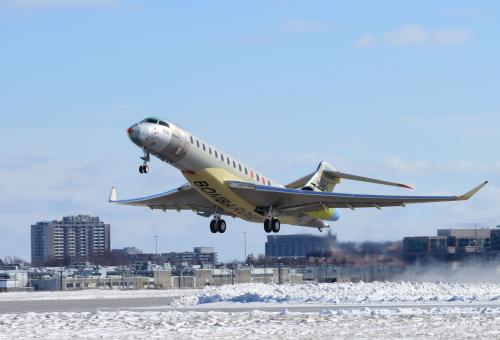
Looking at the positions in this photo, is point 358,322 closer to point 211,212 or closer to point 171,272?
point 211,212

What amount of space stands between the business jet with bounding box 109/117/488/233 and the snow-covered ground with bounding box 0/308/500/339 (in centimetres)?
1155

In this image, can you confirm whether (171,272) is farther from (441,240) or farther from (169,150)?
(169,150)

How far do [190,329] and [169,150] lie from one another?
1631 centimetres

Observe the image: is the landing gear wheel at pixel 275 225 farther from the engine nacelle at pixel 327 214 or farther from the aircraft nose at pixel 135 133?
the aircraft nose at pixel 135 133

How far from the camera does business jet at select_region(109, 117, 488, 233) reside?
142ft

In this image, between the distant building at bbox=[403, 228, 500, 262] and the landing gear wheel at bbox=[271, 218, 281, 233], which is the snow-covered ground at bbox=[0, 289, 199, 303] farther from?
the landing gear wheel at bbox=[271, 218, 281, 233]

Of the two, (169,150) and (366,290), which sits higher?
(169,150)

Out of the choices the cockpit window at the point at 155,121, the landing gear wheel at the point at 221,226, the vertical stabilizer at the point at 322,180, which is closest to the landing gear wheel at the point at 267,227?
the landing gear wheel at the point at 221,226

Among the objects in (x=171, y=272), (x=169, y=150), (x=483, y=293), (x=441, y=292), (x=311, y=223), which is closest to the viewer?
(x=169, y=150)

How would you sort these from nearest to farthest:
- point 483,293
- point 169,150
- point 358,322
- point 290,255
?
point 358,322
point 169,150
point 483,293
point 290,255

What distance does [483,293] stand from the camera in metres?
47.2

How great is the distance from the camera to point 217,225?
51.8 metres

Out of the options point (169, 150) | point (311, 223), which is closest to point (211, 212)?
point (311, 223)

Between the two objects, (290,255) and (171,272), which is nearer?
(290,255)
